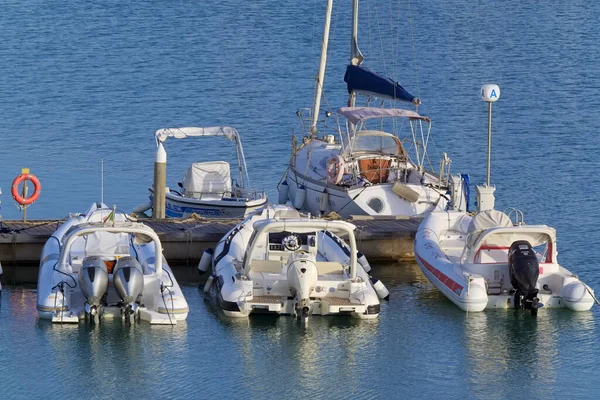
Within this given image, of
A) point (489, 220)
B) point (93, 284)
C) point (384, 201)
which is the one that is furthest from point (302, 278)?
point (384, 201)

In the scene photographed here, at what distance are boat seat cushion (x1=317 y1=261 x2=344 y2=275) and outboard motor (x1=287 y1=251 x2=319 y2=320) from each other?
1.65 feet

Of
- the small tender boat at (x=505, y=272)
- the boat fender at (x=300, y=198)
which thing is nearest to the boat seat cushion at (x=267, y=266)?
the small tender boat at (x=505, y=272)

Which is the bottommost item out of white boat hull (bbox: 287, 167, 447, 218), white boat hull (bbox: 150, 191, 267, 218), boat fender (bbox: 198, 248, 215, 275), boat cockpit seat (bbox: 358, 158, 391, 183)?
boat fender (bbox: 198, 248, 215, 275)

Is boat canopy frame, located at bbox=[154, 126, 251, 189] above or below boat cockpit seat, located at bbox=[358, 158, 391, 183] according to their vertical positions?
above

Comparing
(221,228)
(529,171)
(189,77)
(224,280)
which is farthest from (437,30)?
(224,280)

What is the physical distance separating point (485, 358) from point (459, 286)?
5.86 ft

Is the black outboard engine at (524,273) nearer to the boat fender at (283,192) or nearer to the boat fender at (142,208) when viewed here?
the boat fender at (283,192)

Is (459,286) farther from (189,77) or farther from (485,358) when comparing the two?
(189,77)

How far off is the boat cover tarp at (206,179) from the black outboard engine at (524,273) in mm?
9448

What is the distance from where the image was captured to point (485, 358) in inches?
862

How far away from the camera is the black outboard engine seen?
893 inches

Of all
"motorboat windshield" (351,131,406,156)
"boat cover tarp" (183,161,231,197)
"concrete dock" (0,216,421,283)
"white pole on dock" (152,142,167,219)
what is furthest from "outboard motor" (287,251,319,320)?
"boat cover tarp" (183,161,231,197)

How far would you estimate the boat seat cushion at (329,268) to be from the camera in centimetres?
2296

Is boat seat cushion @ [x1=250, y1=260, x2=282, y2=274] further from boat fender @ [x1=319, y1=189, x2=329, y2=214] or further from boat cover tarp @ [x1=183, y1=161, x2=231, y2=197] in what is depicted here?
boat cover tarp @ [x1=183, y1=161, x2=231, y2=197]
